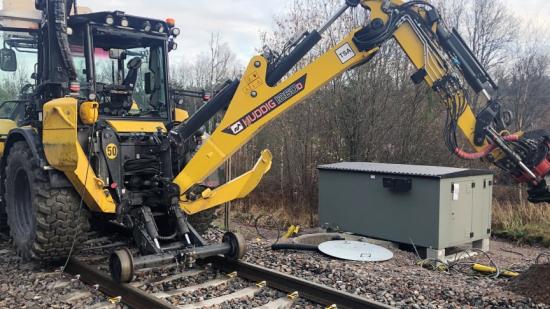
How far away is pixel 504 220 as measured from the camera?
34.2 ft

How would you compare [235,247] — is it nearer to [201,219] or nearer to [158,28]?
[201,219]

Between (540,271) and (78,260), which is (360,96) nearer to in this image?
(540,271)

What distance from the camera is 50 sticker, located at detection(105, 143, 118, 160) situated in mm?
5641

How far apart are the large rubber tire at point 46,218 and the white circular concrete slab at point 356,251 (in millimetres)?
3297

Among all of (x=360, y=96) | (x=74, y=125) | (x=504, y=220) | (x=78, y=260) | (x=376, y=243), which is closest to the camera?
(x=74, y=125)

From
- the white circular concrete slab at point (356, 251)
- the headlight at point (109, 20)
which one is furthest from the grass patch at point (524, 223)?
the headlight at point (109, 20)

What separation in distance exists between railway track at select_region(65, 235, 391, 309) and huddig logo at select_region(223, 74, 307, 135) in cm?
155

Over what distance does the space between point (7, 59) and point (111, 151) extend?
224 centimetres

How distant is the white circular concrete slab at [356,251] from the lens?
22.3 ft

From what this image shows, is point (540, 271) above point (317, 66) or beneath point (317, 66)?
beneath

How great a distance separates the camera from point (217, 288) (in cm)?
517

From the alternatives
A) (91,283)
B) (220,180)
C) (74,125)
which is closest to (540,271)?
(220,180)

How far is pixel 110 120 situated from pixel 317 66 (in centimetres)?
260

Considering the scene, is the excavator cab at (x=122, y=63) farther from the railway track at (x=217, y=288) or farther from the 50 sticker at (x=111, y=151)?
the railway track at (x=217, y=288)
